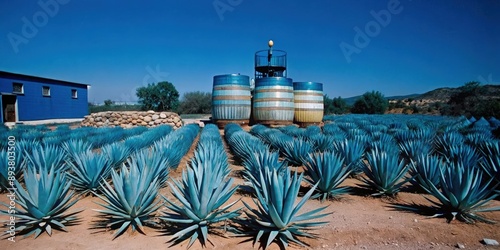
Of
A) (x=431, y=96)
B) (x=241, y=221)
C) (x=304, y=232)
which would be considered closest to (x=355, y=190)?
(x=304, y=232)

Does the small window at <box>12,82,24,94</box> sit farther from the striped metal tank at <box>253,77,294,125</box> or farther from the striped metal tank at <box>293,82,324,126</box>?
the striped metal tank at <box>293,82,324,126</box>

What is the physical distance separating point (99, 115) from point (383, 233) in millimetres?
14553

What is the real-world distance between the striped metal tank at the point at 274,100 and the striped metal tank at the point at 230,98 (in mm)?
632

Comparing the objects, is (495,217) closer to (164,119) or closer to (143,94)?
(164,119)

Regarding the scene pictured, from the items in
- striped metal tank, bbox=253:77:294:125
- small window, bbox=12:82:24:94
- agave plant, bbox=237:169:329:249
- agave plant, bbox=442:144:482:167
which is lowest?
agave plant, bbox=237:169:329:249

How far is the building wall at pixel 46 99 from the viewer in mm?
17734

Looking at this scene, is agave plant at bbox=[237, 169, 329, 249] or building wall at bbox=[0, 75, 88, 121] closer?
agave plant at bbox=[237, 169, 329, 249]

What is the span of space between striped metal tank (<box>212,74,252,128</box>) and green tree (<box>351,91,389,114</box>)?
27.4 meters

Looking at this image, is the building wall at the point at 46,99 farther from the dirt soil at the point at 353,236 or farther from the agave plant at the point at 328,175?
the agave plant at the point at 328,175

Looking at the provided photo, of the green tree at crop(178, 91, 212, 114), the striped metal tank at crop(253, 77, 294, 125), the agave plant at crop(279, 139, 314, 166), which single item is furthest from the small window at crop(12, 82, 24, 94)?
the green tree at crop(178, 91, 212, 114)

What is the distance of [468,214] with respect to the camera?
2641 millimetres

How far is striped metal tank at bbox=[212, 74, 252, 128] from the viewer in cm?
1189

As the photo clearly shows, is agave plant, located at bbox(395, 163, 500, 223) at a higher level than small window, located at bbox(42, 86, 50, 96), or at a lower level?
lower

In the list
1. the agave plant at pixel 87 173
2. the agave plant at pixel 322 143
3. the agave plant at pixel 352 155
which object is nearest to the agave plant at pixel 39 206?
the agave plant at pixel 87 173
